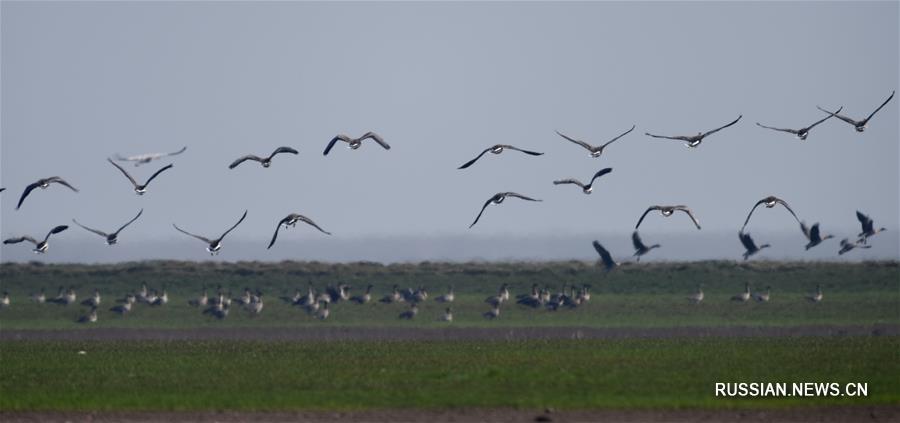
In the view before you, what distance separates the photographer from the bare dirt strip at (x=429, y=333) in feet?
186

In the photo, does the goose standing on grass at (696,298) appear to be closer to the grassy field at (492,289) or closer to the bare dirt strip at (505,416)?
the grassy field at (492,289)

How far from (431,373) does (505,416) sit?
7793mm

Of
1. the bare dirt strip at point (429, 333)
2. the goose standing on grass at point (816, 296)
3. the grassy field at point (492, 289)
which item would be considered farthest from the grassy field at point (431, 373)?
the goose standing on grass at point (816, 296)

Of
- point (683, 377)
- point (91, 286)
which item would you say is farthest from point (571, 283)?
point (683, 377)

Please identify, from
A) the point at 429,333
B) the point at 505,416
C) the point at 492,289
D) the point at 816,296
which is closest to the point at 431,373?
the point at 505,416

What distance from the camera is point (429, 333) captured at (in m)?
60.4

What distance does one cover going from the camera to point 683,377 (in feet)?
136

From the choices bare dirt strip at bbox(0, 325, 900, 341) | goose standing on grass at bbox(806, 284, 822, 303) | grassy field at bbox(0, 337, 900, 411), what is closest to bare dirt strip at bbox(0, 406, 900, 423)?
grassy field at bbox(0, 337, 900, 411)

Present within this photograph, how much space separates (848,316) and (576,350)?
74.1 ft

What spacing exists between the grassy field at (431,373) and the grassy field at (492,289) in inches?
603

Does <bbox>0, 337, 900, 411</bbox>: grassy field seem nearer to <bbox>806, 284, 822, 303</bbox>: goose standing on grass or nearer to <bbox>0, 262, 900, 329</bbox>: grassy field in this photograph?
<bbox>0, 262, 900, 329</bbox>: grassy field

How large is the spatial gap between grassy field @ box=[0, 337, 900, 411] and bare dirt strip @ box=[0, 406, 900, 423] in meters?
0.70

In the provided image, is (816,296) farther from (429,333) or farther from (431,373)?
(431,373)

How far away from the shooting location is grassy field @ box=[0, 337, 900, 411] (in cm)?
3794
